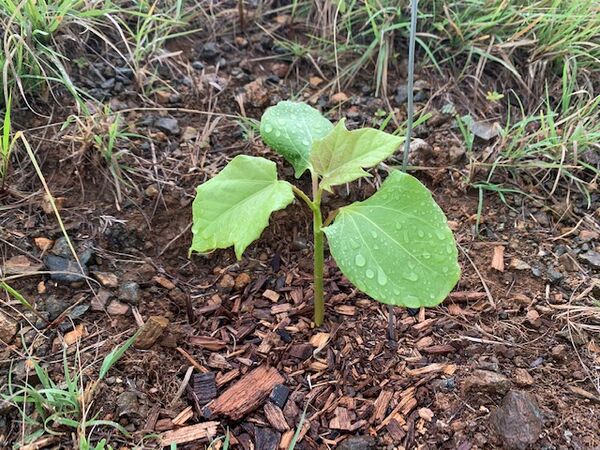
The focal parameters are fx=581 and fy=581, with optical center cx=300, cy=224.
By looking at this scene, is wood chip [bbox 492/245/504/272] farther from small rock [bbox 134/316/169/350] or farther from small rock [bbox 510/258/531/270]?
small rock [bbox 134/316/169/350]

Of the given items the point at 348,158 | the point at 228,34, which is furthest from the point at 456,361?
the point at 228,34

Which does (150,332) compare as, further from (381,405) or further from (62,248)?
(381,405)

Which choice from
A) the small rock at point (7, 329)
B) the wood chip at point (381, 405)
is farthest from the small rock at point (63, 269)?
the wood chip at point (381, 405)

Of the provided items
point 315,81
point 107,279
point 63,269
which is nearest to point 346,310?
point 107,279

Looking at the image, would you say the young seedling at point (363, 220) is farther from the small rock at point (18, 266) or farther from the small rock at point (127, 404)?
the small rock at point (18, 266)

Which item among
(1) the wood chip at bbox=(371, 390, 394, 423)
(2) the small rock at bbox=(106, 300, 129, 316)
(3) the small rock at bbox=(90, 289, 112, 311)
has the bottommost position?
(1) the wood chip at bbox=(371, 390, 394, 423)

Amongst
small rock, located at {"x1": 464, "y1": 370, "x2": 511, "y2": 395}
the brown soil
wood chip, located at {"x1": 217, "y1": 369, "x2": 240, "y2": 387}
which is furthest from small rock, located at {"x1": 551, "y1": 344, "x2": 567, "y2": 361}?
wood chip, located at {"x1": 217, "y1": 369, "x2": 240, "y2": 387}
